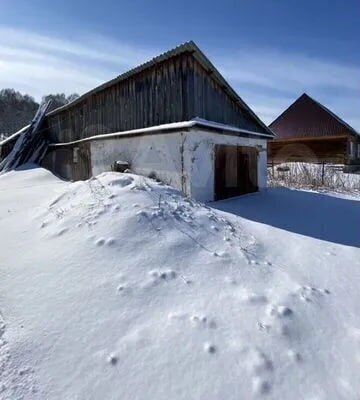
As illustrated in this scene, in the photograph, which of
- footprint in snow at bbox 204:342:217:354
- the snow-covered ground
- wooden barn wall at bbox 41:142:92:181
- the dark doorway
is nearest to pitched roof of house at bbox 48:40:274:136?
the dark doorway

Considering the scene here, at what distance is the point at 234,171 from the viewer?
10.1 metres

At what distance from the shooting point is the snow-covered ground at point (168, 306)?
2.24 m

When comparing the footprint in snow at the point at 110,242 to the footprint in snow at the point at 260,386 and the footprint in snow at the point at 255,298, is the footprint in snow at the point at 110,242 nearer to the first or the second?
the footprint in snow at the point at 255,298

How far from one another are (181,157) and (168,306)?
17.3 feet

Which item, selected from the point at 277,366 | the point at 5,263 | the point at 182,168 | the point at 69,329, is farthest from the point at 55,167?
the point at 277,366

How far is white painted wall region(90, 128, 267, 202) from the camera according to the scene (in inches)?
304

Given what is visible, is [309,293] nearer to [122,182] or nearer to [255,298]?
[255,298]

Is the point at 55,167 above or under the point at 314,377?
above

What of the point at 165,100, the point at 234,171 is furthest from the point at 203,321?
the point at 234,171

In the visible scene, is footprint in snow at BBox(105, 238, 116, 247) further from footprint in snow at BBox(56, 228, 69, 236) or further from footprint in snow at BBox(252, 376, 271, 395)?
footprint in snow at BBox(252, 376, 271, 395)

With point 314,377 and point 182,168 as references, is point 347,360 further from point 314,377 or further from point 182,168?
point 182,168

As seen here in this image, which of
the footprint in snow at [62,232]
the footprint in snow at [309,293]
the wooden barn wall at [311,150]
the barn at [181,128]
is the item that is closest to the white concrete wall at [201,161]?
the barn at [181,128]

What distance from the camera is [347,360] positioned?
248cm

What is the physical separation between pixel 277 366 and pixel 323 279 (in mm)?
1851
